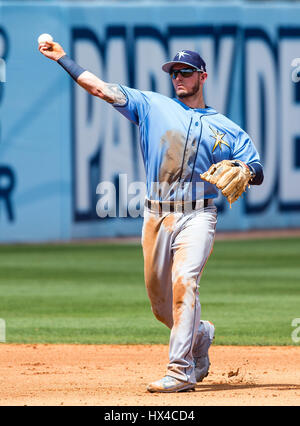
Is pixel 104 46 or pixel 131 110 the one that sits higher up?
pixel 104 46

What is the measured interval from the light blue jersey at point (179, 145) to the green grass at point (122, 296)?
3280 millimetres

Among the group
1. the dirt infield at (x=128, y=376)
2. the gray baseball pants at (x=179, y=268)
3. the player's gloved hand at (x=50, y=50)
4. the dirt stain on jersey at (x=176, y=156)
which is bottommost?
the dirt infield at (x=128, y=376)

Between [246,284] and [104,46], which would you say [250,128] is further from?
[246,284]

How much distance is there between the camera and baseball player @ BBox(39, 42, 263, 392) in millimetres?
6789

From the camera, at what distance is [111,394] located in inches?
263

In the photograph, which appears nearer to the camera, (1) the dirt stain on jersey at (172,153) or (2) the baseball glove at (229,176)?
(2) the baseball glove at (229,176)

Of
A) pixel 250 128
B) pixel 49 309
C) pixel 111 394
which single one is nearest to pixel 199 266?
pixel 111 394

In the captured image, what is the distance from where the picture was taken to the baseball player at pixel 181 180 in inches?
267

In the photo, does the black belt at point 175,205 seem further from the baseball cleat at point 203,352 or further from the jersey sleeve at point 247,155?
the baseball cleat at point 203,352

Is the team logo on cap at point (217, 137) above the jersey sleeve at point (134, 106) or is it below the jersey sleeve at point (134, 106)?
below

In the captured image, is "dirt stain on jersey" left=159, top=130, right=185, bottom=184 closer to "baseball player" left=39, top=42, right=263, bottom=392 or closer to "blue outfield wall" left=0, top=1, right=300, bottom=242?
"baseball player" left=39, top=42, right=263, bottom=392

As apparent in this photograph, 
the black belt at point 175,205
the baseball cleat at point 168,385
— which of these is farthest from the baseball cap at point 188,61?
the baseball cleat at point 168,385

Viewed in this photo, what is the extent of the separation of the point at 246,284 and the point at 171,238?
25.2 ft

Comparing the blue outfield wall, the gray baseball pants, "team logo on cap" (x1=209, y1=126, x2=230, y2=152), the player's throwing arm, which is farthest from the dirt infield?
the blue outfield wall
